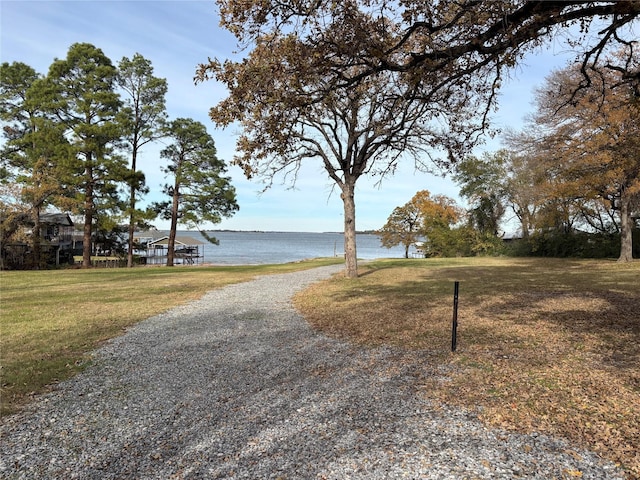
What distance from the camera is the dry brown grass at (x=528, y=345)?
11.5ft

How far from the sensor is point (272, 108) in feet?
20.6

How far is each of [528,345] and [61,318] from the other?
9.31m

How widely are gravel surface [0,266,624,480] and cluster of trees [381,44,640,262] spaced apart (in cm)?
628

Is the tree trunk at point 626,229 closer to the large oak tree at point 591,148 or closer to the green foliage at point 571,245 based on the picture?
the large oak tree at point 591,148

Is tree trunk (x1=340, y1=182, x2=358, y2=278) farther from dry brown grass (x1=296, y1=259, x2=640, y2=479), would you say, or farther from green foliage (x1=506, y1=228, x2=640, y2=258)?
green foliage (x1=506, y1=228, x2=640, y2=258)

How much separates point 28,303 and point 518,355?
11.9 meters

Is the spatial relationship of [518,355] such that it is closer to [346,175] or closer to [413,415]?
[413,415]

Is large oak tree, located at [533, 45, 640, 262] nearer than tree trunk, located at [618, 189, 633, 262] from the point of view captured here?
Yes

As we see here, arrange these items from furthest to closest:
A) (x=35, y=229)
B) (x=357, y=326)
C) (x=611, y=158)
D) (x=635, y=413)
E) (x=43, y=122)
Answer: (x=35, y=229)
(x=43, y=122)
(x=611, y=158)
(x=357, y=326)
(x=635, y=413)

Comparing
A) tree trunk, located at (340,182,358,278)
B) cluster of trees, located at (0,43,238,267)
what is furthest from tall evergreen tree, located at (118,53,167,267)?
tree trunk, located at (340,182,358,278)

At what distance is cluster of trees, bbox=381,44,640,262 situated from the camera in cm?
1427

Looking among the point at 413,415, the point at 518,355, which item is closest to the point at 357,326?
the point at 518,355

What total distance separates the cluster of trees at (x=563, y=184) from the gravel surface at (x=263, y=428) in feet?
20.6

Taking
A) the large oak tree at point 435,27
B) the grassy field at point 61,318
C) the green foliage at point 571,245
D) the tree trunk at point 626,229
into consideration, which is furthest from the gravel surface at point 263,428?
the green foliage at point 571,245
